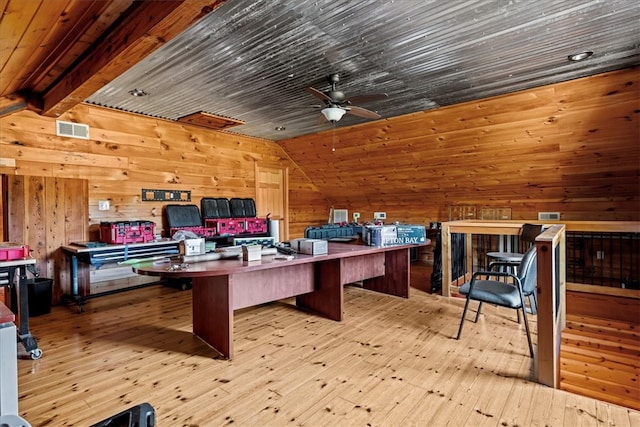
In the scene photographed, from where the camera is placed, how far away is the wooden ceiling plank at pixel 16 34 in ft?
6.59

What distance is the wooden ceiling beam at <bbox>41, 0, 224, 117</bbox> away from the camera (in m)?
2.00

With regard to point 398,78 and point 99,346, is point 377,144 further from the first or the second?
point 99,346

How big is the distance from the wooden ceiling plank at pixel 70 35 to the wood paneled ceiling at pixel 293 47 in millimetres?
12

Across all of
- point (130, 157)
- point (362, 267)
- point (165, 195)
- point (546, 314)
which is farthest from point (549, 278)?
point (130, 157)

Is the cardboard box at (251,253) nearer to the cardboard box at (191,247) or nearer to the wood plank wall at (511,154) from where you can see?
the cardboard box at (191,247)

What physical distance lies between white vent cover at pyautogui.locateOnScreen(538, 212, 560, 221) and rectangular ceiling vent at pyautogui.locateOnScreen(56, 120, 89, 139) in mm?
6620

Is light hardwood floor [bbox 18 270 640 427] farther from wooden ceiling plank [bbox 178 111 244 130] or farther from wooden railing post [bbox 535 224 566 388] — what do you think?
wooden ceiling plank [bbox 178 111 244 130]

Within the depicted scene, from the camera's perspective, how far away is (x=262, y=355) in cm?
269

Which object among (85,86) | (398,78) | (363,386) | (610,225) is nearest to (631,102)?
(610,225)

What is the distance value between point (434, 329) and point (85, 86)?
389cm

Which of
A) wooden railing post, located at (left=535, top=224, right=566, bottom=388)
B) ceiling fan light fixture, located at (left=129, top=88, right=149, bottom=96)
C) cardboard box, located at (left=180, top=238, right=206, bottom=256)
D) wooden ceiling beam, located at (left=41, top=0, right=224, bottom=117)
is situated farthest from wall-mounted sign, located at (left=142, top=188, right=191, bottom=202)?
wooden railing post, located at (left=535, top=224, right=566, bottom=388)

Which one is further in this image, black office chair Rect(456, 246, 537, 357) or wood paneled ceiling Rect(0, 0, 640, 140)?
black office chair Rect(456, 246, 537, 357)

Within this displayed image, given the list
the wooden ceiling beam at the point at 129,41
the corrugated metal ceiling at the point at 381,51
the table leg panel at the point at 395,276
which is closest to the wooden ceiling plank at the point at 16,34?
the wooden ceiling beam at the point at 129,41

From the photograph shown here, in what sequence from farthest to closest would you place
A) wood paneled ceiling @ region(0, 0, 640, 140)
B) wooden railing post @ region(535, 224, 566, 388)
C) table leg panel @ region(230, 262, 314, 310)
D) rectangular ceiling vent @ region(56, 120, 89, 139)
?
rectangular ceiling vent @ region(56, 120, 89, 139), table leg panel @ region(230, 262, 314, 310), wood paneled ceiling @ region(0, 0, 640, 140), wooden railing post @ region(535, 224, 566, 388)
